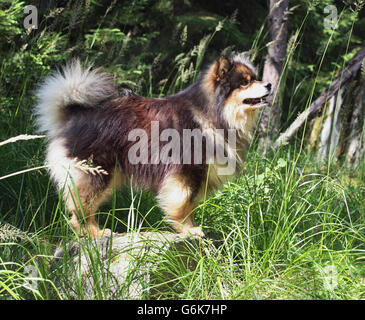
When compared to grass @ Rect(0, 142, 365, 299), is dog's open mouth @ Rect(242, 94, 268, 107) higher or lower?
higher

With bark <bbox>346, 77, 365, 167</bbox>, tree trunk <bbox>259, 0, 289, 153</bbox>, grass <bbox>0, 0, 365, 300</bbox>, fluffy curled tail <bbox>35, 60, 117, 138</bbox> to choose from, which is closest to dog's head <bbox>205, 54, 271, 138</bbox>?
grass <bbox>0, 0, 365, 300</bbox>

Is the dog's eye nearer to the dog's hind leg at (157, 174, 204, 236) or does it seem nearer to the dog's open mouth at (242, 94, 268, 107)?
the dog's open mouth at (242, 94, 268, 107)

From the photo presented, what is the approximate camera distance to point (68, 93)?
3342 millimetres

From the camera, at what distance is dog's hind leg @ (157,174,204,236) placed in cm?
340

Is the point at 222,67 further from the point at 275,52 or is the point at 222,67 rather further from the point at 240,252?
the point at 275,52

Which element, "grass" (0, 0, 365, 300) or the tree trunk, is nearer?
"grass" (0, 0, 365, 300)

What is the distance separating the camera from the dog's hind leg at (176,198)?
3.40 m

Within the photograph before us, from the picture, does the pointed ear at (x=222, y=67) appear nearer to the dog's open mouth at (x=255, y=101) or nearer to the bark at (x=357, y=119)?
the dog's open mouth at (x=255, y=101)

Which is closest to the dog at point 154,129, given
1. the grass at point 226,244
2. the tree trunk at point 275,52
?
the grass at point 226,244

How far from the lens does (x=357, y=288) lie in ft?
7.90

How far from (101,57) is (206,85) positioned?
2.12 metres

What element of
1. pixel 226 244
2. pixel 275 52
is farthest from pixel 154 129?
pixel 275 52

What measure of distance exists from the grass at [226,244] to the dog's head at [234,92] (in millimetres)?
392
